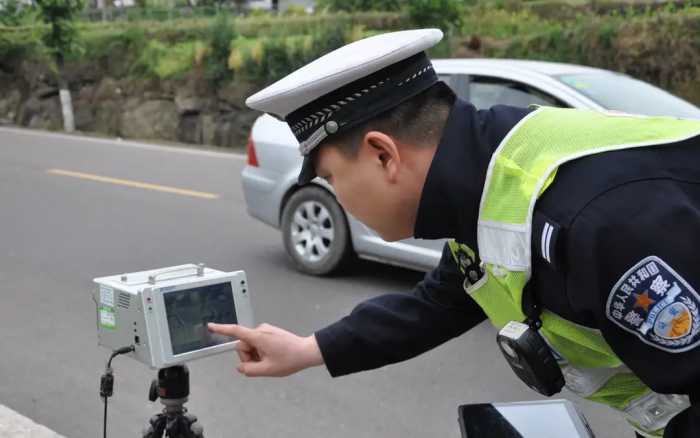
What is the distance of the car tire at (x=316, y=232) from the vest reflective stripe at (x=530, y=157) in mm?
4715

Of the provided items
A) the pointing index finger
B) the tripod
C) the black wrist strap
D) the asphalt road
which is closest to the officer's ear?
the black wrist strap

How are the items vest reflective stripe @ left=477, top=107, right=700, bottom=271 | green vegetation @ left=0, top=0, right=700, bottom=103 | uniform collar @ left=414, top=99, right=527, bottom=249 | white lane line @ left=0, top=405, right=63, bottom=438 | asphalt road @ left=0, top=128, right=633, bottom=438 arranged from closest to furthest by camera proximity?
vest reflective stripe @ left=477, top=107, right=700, bottom=271 → uniform collar @ left=414, top=99, right=527, bottom=249 → white lane line @ left=0, top=405, right=63, bottom=438 → asphalt road @ left=0, top=128, right=633, bottom=438 → green vegetation @ left=0, top=0, right=700, bottom=103

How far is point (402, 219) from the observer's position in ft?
5.18

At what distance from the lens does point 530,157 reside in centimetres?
139

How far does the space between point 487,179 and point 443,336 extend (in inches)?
27.6

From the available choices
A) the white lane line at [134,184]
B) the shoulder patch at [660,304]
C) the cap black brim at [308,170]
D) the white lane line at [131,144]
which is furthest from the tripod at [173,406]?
the white lane line at [131,144]

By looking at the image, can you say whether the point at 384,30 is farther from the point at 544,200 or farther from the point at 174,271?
the point at 544,200

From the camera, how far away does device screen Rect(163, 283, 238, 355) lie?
194 centimetres

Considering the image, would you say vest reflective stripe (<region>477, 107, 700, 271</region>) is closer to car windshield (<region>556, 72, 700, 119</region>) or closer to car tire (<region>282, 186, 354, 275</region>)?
car windshield (<region>556, 72, 700, 119</region>)

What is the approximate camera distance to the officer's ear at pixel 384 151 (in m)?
1.50

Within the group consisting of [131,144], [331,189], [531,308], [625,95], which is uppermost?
[531,308]

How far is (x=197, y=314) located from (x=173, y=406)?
28 cm

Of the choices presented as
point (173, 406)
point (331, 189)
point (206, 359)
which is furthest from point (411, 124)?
point (331, 189)

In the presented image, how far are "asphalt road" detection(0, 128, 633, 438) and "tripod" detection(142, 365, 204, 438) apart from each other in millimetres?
1800
